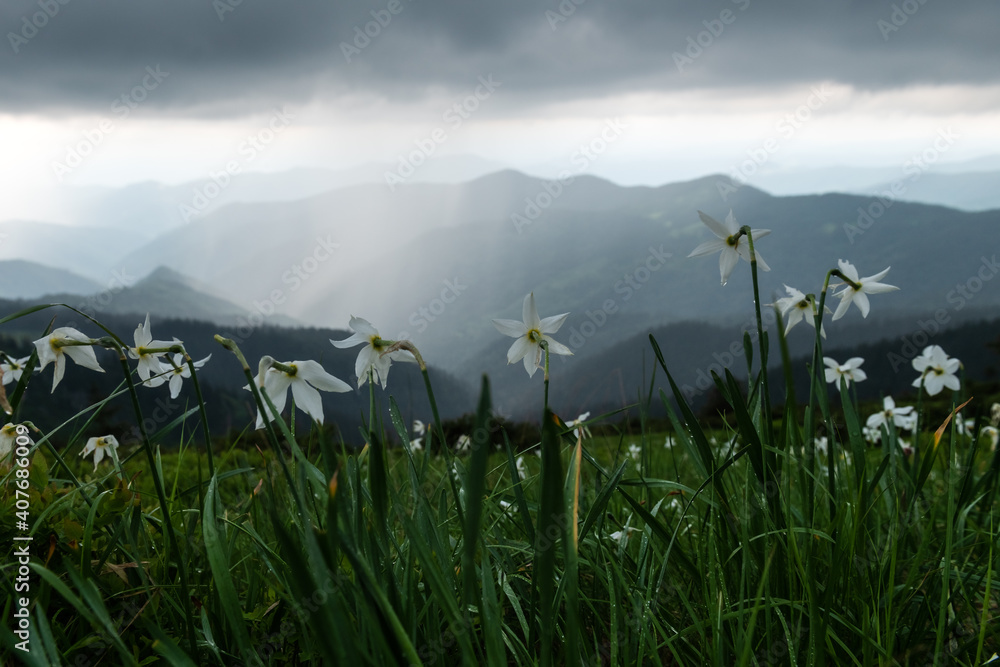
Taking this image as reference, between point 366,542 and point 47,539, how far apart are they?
1.35m

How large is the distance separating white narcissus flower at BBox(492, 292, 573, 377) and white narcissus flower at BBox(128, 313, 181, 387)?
111 centimetres

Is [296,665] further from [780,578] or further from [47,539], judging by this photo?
[780,578]

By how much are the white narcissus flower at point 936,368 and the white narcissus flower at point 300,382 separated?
12.0ft

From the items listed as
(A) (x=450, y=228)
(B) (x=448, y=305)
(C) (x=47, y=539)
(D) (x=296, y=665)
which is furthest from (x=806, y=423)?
(A) (x=450, y=228)

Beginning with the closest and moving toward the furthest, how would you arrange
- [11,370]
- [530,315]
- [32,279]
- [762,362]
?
[762,362] < [530,315] < [11,370] < [32,279]

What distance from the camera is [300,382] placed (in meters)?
1.60

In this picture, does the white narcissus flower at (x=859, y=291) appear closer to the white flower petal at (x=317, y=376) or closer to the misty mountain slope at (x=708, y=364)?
the misty mountain slope at (x=708, y=364)

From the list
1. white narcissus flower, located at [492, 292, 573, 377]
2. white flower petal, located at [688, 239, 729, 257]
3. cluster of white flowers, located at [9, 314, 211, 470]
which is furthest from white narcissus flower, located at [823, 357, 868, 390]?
cluster of white flowers, located at [9, 314, 211, 470]

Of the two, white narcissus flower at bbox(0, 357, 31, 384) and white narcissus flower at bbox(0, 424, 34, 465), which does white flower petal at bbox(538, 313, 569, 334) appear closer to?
white narcissus flower at bbox(0, 424, 34, 465)

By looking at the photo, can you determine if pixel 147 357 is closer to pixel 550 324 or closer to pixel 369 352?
pixel 369 352

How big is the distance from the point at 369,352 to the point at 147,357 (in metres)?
0.93

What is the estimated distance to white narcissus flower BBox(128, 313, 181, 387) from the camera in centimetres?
207

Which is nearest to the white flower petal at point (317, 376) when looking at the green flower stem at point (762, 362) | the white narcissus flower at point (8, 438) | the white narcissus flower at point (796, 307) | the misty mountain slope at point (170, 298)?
the green flower stem at point (762, 362)

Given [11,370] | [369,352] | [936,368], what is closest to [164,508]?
[369,352]
